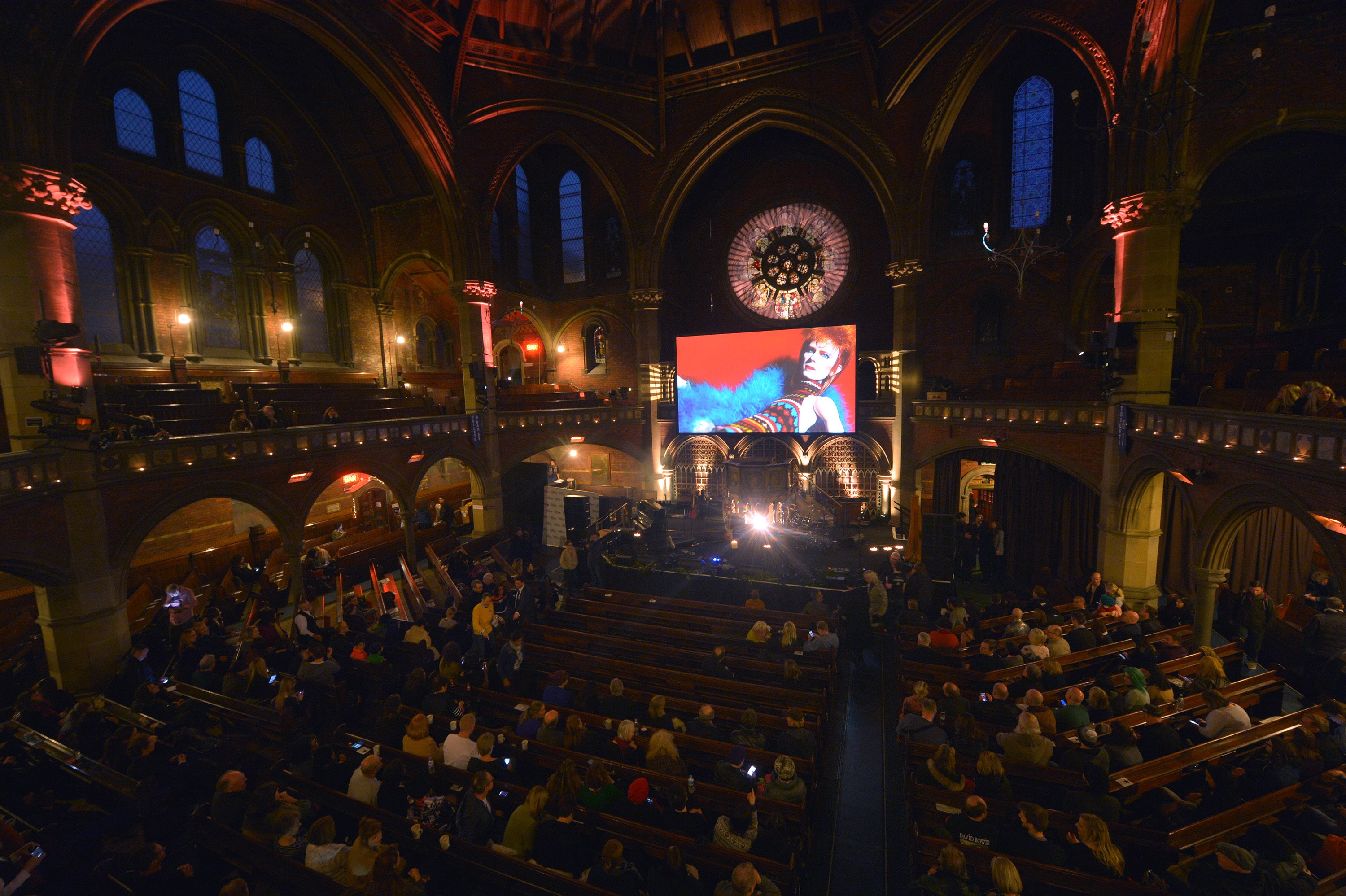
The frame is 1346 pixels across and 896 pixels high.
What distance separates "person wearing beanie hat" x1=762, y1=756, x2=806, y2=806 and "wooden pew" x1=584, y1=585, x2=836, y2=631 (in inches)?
171

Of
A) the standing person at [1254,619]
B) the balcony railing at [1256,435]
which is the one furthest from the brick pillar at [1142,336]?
the standing person at [1254,619]

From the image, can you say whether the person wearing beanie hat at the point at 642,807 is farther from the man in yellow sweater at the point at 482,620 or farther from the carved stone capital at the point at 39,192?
the carved stone capital at the point at 39,192

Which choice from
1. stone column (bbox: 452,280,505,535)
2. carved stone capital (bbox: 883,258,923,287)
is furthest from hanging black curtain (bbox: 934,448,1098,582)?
stone column (bbox: 452,280,505,535)

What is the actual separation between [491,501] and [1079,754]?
16.3 metres

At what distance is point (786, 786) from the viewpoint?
570 cm

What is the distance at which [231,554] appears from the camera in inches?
629

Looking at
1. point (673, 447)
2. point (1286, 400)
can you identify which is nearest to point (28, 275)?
point (673, 447)

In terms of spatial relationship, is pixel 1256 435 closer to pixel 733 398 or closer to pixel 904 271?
pixel 904 271

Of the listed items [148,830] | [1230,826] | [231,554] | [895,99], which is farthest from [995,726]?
[231,554]

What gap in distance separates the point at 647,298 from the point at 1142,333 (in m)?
15.2

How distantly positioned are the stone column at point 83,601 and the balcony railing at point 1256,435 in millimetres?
17937

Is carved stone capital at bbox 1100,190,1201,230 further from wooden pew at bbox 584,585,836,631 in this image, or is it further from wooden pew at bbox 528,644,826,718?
wooden pew at bbox 528,644,826,718

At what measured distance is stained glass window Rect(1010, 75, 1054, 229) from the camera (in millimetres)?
17203

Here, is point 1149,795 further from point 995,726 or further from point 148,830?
point 148,830
